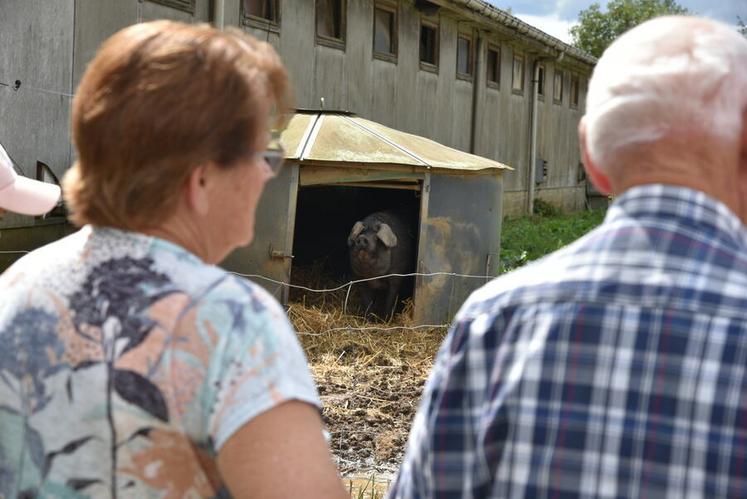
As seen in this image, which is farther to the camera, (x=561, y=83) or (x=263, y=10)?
(x=561, y=83)

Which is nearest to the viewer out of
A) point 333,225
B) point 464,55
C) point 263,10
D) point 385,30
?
point 263,10

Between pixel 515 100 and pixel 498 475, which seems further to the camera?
pixel 515 100

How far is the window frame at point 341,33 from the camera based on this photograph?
14.2 m

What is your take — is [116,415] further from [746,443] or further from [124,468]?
[746,443]

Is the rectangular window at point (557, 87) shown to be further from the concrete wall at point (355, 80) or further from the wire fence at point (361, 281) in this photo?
the wire fence at point (361, 281)

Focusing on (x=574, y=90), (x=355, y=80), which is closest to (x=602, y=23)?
(x=574, y=90)

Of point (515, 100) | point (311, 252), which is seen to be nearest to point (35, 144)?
point (311, 252)

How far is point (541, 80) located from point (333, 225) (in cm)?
1315

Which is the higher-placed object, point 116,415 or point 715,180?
point 715,180

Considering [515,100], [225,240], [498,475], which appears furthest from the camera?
[515,100]

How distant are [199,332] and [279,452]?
0.23 m

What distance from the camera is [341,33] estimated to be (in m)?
14.9

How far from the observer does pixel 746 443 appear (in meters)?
1.66

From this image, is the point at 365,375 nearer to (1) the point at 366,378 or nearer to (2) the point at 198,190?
(1) the point at 366,378
